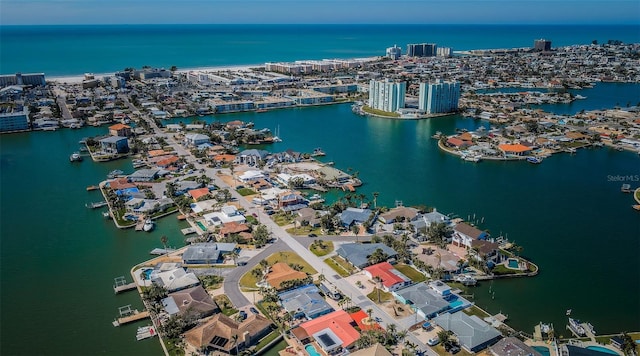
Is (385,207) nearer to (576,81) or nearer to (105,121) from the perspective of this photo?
(105,121)

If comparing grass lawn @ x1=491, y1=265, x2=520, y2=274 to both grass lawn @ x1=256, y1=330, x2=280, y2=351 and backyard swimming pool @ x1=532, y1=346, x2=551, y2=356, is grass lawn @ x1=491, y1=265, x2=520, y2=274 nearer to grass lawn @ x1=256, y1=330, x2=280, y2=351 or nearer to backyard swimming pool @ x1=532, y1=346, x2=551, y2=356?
backyard swimming pool @ x1=532, y1=346, x2=551, y2=356

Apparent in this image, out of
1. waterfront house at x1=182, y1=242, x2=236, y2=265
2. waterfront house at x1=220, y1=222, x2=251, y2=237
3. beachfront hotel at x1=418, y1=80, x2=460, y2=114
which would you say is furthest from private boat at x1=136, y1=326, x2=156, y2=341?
beachfront hotel at x1=418, y1=80, x2=460, y2=114

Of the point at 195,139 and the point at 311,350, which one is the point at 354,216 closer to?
the point at 311,350

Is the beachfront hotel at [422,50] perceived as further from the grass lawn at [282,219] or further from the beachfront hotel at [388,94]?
the grass lawn at [282,219]

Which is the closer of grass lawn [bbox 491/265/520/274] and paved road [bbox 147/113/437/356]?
paved road [bbox 147/113/437/356]

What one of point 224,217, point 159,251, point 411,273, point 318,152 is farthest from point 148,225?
point 318,152
